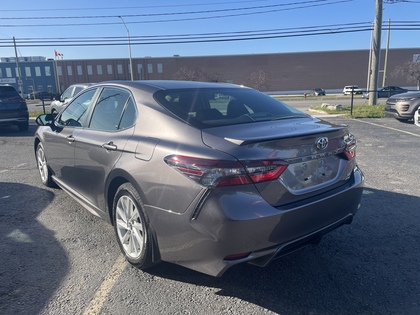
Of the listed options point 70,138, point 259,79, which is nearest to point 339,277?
point 70,138

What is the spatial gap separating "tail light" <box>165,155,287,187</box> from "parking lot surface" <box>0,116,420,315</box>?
977mm

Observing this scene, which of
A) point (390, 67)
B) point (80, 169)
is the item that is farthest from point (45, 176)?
point (390, 67)

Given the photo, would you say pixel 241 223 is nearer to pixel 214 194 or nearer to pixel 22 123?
pixel 214 194

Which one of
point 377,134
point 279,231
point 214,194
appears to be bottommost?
point 377,134

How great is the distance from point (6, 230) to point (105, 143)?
178 centimetres

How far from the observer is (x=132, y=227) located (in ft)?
9.75

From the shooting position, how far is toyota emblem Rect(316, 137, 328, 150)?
2.59 metres

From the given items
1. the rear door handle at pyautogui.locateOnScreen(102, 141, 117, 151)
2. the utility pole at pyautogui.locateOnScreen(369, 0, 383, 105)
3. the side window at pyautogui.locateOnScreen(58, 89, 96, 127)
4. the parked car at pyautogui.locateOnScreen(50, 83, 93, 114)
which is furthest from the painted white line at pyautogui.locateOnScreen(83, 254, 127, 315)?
the utility pole at pyautogui.locateOnScreen(369, 0, 383, 105)

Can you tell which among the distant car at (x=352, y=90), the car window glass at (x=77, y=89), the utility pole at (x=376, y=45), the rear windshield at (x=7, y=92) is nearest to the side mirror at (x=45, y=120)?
the rear windshield at (x=7, y=92)

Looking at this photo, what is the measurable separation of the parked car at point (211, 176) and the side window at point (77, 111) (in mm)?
469

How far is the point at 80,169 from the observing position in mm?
3750

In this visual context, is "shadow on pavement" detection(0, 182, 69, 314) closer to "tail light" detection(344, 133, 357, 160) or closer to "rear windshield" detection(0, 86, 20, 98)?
"tail light" detection(344, 133, 357, 160)

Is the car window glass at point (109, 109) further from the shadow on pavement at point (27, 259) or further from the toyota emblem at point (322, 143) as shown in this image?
the toyota emblem at point (322, 143)

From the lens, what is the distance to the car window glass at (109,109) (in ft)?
11.0
